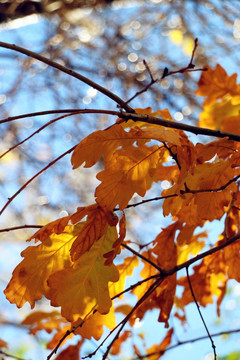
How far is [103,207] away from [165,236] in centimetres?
34

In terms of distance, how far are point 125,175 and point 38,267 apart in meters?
0.23

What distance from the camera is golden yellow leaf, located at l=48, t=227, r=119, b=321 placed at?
787 mm

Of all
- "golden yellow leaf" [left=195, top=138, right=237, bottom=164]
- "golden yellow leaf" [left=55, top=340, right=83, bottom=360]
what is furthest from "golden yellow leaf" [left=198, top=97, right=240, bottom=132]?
"golden yellow leaf" [left=55, top=340, right=83, bottom=360]

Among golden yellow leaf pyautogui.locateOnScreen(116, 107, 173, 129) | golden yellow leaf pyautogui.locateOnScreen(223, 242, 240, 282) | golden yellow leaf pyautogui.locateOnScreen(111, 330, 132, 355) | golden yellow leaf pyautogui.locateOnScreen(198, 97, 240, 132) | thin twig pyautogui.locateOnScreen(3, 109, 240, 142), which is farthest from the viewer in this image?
golden yellow leaf pyautogui.locateOnScreen(111, 330, 132, 355)

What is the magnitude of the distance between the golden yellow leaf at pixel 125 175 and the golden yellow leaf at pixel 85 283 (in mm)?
91

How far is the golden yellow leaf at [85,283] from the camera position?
2.58ft

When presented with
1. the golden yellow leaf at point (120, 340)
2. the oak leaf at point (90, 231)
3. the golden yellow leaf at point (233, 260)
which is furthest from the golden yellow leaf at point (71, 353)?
the oak leaf at point (90, 231)

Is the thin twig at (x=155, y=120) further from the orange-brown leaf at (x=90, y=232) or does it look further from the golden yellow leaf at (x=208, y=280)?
the golden yellow leaf at (x=208, y=280)

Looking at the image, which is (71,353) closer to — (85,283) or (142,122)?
(85,283)

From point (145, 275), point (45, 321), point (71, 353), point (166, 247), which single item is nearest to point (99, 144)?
point (166, 247)

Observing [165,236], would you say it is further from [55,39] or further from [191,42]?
[191,42]

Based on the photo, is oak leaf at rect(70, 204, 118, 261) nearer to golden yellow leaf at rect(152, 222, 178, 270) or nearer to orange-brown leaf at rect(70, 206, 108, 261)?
orange-brown leaf at rect(70, 206, 108, 261)

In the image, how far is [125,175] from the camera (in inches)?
31.7

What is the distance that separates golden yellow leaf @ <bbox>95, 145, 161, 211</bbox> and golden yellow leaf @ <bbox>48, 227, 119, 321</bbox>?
0.30ft
